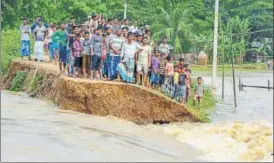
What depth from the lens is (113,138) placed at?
1259cm

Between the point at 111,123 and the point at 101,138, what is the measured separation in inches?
83.4

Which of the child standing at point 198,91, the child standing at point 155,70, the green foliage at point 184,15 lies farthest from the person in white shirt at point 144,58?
the green foliage at point 184,15

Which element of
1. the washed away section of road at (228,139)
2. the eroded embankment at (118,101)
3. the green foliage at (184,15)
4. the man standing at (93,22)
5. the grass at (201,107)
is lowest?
the washed away section of road at (228,139)

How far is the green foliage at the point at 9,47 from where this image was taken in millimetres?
23031

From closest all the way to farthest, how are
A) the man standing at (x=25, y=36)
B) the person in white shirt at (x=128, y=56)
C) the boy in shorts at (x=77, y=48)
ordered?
the person in white shirt at (x=128, y=56), the boy in shorts at (x=77, y=48), the man standing at (x=25, y=36)

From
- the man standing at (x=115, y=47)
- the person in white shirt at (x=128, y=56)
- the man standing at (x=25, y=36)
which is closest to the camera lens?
the person in white shirt at (x=128, y=56)

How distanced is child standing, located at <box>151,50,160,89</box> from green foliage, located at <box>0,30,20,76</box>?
293 inches

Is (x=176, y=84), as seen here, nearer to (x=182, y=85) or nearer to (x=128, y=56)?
(x=182, y=85)

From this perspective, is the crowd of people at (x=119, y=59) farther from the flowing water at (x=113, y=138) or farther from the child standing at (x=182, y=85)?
the flowing water at (x=113, y=138)

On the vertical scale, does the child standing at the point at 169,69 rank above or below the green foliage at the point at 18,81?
above

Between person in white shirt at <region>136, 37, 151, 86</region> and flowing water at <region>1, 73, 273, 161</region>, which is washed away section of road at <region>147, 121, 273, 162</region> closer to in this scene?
flowing water at <region>1, 73, 273, 161</region>

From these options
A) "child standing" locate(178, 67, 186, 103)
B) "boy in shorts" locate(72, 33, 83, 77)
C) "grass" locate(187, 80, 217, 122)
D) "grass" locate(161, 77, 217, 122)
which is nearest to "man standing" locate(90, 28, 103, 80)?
"boy in shorts" locate(72, 33, 83, 77)

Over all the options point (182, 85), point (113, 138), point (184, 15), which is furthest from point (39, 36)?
point (184, 15)

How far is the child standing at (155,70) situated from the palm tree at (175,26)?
77.4 ft
